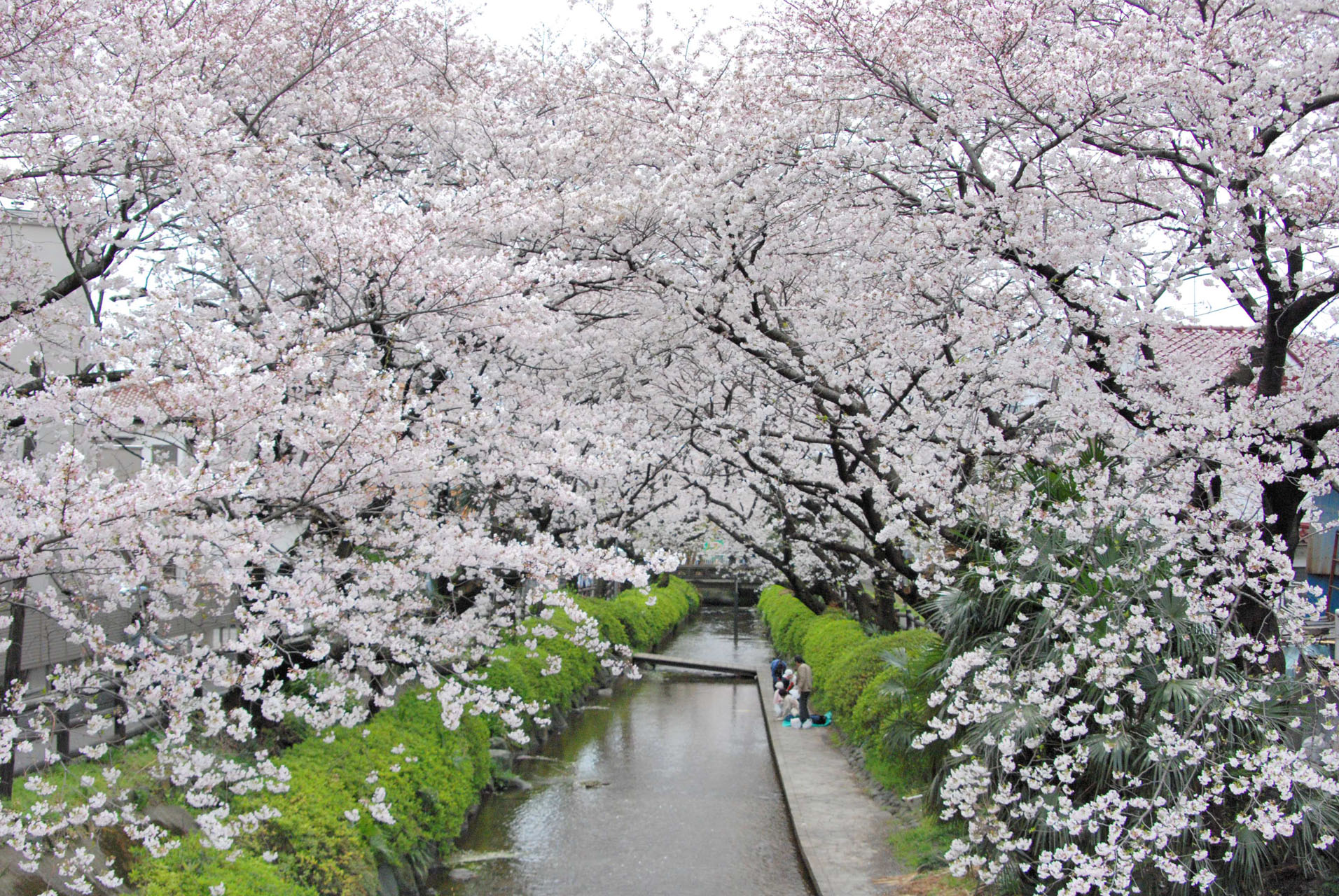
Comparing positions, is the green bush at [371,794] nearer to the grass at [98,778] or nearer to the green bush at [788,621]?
the grass at [98,778]

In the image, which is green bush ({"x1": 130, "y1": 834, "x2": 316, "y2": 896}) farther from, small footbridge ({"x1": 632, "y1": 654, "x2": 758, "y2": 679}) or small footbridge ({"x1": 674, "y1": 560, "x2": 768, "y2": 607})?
small footbridge ({"x1": 674, "y1": 560, "x2": 768, "y2": 607})

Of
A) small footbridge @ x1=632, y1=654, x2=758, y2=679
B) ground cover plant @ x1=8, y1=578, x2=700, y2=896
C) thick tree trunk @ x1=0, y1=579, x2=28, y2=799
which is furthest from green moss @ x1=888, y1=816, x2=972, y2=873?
small footbridge @ x1=632, y1=654, x2=758, y2=679

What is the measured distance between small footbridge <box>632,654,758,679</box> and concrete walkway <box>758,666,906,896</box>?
974 cm

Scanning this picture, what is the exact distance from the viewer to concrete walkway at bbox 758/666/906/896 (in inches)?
339

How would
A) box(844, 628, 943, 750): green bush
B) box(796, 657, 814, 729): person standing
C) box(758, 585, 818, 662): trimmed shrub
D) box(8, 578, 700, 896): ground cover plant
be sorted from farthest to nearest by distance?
box(758, 585, 818, 662): trimmed shrub < box(796, 657, 814, 729): person standing < box(844, 628, 943, 750): green bush < box(8, 578, 700, 896): ground cover plant

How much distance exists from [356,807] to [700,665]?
61.0 ft

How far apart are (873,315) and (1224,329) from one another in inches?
312

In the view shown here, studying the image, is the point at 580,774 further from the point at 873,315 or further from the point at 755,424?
the point at 873,315

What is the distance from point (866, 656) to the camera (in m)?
13.2

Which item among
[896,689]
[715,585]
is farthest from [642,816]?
[715,585]

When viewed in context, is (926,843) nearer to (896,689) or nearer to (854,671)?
(896,689)

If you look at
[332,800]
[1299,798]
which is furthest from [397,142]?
[1299,798]

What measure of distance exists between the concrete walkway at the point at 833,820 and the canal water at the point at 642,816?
0.40 meters

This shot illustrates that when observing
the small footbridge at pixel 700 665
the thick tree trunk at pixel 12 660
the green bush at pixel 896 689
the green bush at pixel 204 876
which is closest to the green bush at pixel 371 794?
the green bush at pixel 204 876
